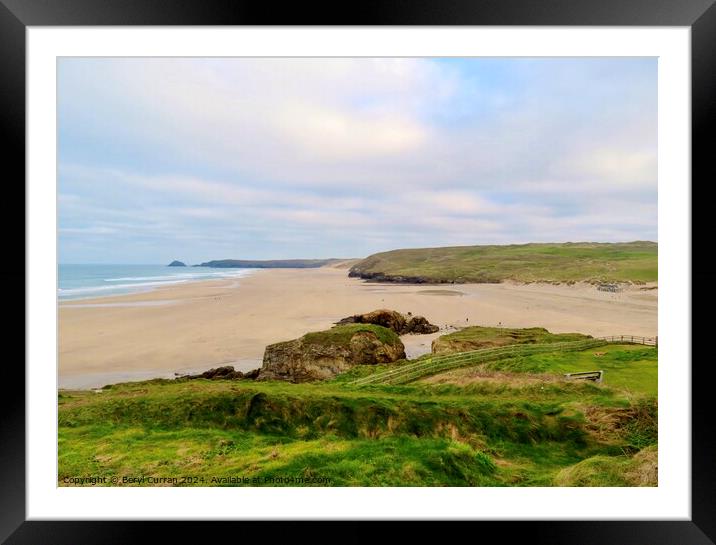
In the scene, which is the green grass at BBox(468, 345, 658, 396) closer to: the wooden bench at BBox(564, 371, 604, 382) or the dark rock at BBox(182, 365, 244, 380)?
the wooden bench at BBox(564, 371, 604, 382)

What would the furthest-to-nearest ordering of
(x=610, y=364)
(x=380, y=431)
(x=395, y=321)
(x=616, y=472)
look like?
1. (x=395, y=321)
2. (x=610, y=364)
3. (x=380, y=431)
4. (x=616, y=472)

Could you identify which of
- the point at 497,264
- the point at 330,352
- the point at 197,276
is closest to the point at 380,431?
the point at 330,352

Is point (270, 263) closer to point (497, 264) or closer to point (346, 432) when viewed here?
point (346, 432)

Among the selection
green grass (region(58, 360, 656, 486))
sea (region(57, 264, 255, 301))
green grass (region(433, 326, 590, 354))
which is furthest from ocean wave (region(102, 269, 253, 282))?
green grass (region(433, 326, 590, 354))

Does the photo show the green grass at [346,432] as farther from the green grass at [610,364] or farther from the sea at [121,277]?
the sea at [121,277]

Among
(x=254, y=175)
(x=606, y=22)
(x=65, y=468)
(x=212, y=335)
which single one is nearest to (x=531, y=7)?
(x=606, y=22)
